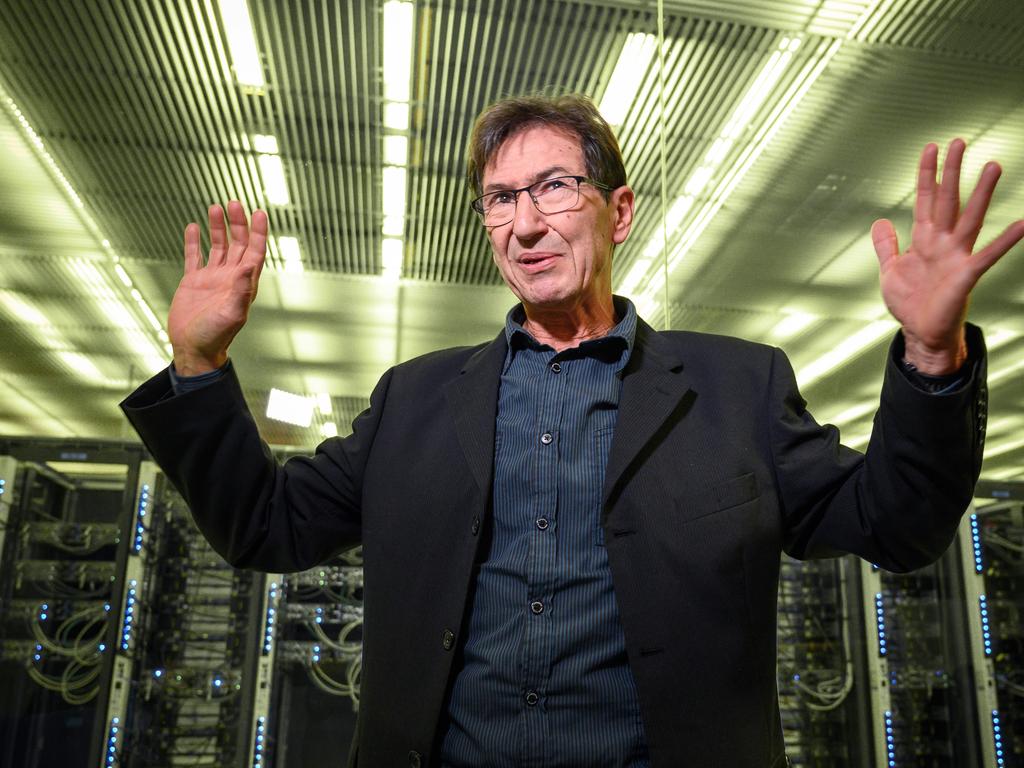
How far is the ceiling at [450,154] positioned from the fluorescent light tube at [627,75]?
5 cm

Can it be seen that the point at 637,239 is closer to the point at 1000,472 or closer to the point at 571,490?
the point at 571,490

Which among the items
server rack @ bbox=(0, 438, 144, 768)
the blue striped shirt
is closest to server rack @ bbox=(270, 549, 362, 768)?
server rack @ bbox=(0, 438, 144, 768)

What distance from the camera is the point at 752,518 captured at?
1.05m

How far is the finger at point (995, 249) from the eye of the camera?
0.87m

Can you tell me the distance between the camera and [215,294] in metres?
1.12

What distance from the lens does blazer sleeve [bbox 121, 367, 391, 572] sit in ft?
3.49

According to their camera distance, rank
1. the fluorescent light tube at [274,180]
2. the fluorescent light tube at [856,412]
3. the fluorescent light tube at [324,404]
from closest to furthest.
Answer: the fluorescent light tube at [274,180], the fluorescent light tube at [856,412], the fluorescent light tube at [324,404]

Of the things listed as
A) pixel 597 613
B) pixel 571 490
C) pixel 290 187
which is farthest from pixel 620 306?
pixel 290 187

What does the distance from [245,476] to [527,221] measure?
21.4 inches

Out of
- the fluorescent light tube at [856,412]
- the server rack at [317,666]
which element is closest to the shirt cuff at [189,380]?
the server rack at [317,666]

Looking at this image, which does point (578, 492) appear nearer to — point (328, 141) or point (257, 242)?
point (257, 242)

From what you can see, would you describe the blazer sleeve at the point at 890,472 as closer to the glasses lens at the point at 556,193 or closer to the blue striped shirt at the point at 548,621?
the blue striped shirt at the point at 548,621

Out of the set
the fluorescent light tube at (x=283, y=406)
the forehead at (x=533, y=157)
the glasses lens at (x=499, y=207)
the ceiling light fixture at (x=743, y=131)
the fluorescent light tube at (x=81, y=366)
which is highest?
the ceiling light fixture at (x=743, y=131)

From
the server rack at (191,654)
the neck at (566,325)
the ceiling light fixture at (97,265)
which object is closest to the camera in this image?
the neck at (566,325)
